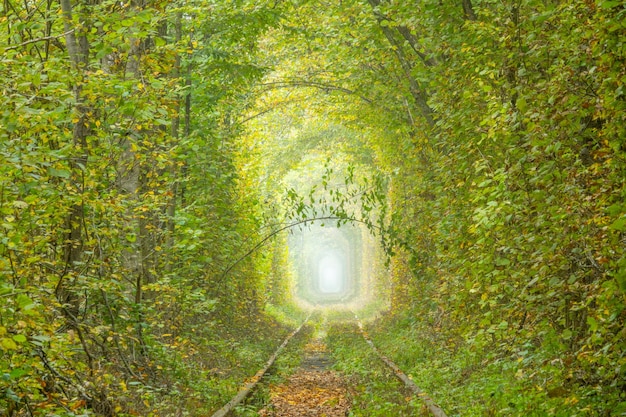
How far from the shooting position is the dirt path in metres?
9.24

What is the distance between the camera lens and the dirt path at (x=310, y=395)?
9242 mm

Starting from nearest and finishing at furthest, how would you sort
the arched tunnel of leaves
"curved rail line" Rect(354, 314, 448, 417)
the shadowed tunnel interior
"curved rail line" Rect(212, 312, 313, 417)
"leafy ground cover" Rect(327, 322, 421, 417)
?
the arched tunnel of leaves
"curved rail line" Rect(354, 314, 448, 417)
"curved rail line" Rect(212, 312, 313, 417)
"leafy ground cover" Rect(327, 322, 421, 417)
the shadowed tunnel interior

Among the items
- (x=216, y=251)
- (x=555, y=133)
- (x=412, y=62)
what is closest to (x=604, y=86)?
(x=555, y=133)

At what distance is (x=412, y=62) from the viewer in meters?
14.6

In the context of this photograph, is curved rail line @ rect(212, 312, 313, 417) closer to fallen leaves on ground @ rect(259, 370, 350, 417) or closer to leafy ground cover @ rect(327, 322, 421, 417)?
fallen leaves on ground @ rect(259, 370, 350, 417)

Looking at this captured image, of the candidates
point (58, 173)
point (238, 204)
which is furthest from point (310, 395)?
point (238, 204)

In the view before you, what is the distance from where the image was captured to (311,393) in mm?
10992

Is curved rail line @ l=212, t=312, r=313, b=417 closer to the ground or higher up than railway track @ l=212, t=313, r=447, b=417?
higher up

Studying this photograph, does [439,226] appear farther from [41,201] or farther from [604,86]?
[41,201]

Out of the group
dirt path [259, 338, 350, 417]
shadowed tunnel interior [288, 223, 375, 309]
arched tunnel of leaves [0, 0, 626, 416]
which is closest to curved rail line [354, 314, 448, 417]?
arched tunnel of leaves [0, 0, 626, 416]

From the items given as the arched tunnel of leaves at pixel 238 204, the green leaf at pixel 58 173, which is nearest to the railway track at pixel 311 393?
the arched tunnel of leaves at pixel 238 204

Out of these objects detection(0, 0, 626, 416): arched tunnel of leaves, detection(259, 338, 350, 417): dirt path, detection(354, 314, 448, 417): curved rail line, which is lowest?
detection(259, 338, 350, 417): dirt path

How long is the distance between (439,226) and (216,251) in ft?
19.7

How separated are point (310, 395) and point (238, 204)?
7037mm
